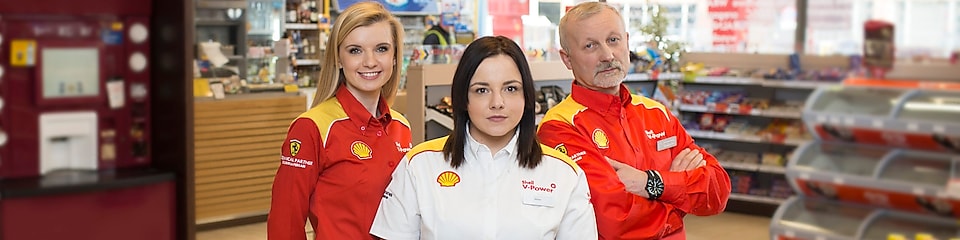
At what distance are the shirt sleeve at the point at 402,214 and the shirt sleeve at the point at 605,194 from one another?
465 mm

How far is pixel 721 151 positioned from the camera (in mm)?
8617

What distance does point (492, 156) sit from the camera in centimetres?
222

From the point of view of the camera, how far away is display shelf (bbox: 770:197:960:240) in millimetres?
3221

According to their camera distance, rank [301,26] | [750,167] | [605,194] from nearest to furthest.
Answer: [605,194], [750,167], [301,26]

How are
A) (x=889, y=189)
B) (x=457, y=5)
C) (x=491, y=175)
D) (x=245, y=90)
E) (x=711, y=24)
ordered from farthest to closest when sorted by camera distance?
(x=457, y=5)
(x=711, y=24)
(x=245, y=90)
(x=889, y=189)
(x=491, y=175)

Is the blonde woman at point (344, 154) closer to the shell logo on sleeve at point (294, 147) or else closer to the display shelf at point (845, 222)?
the shell logo on sleeve at point (294, 147)

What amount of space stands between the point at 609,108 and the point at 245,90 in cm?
503

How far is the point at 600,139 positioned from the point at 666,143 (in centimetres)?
20

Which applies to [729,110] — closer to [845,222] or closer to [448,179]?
[845,222]

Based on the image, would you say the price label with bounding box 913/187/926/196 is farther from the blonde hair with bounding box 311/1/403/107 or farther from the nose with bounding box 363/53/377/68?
the nose with bounding box 363/53/377/68

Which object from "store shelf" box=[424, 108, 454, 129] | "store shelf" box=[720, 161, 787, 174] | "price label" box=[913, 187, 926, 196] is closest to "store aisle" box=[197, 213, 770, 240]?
"store shelf" box=[720, 161, 787, 174]

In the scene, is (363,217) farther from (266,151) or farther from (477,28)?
(477,28)

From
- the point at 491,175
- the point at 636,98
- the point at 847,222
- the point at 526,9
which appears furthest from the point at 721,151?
the point at 491,175

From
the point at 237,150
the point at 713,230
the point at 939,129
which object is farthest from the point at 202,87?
the point at 939,129
